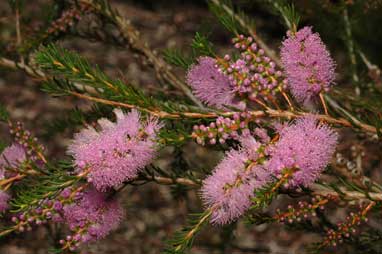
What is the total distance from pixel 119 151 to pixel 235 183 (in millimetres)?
156

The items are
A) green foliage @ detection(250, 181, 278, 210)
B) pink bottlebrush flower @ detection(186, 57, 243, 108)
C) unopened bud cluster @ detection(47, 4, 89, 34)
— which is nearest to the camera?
green foliage @ detection(250, 181, 278, 210)

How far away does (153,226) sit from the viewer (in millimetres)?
3223

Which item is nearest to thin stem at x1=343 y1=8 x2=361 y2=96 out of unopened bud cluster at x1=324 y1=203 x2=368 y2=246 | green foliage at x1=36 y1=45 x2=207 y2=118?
unopened bud cluster at x1=324 y1=203 x2=368 y2=246

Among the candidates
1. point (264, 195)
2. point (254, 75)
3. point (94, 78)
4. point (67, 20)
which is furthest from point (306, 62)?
point (67, 20)

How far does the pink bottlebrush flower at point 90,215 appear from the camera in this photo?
802mm

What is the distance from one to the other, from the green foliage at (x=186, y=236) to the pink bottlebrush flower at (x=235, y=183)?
0.04 meters

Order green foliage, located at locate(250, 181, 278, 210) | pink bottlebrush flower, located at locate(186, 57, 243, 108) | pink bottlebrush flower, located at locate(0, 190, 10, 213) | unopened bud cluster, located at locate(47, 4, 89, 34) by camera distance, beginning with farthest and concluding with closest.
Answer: unopened bud cluster, located at locate(47, 4, 89, 34) < pink bottlebrush flower, located at locate(0, 190, 10, 213) < pink bottlebrush flower, located at locate(186, 57, 243, 108) < green foliage, located at locate(250, 181, 278, 210)

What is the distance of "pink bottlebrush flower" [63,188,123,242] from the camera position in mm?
802

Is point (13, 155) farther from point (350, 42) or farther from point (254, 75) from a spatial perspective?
point (350, 42)

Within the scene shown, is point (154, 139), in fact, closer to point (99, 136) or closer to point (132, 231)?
point (99, 136)

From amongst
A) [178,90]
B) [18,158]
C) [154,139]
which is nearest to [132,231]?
[178,90]

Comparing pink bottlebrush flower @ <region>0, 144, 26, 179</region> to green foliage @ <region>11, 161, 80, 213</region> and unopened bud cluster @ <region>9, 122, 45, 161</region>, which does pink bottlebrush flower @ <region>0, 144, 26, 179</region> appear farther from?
green foliage @ <region>11, 161, 80, 213</region>

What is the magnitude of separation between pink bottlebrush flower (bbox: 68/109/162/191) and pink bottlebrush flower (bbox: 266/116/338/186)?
166mm

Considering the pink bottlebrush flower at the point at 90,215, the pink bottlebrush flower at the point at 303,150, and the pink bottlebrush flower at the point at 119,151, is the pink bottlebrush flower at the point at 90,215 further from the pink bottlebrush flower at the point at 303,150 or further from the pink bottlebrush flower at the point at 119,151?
the pink bottlebrush flower at the point at 303,150
